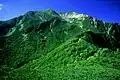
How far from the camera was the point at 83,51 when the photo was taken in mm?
199000

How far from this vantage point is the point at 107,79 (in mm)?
119938

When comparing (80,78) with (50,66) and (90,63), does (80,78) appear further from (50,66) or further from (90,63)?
(50,66)

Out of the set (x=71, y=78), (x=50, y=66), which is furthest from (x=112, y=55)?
(x=71, y=78)

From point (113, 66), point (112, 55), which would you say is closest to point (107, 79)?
point (113, 66)

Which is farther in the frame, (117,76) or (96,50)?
(96,50)

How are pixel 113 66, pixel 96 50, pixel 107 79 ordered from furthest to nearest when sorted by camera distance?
pixel 96 50 → pixel 113 66 → pixel 107 79

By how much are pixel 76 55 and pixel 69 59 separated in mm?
6515

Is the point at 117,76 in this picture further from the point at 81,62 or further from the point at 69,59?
the point at 69,59

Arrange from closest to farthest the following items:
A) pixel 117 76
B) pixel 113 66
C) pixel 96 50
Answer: pixel 117 76 → pixel 113 66 → pixel 96 50

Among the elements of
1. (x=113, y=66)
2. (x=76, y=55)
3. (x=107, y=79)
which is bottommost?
(x=107, y=79)

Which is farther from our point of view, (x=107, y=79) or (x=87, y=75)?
(x=87, y=75)

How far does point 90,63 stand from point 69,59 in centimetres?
2733

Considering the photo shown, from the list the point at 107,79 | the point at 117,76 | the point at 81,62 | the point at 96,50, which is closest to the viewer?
the point at 107,79

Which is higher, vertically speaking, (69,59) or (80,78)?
(69,59)
